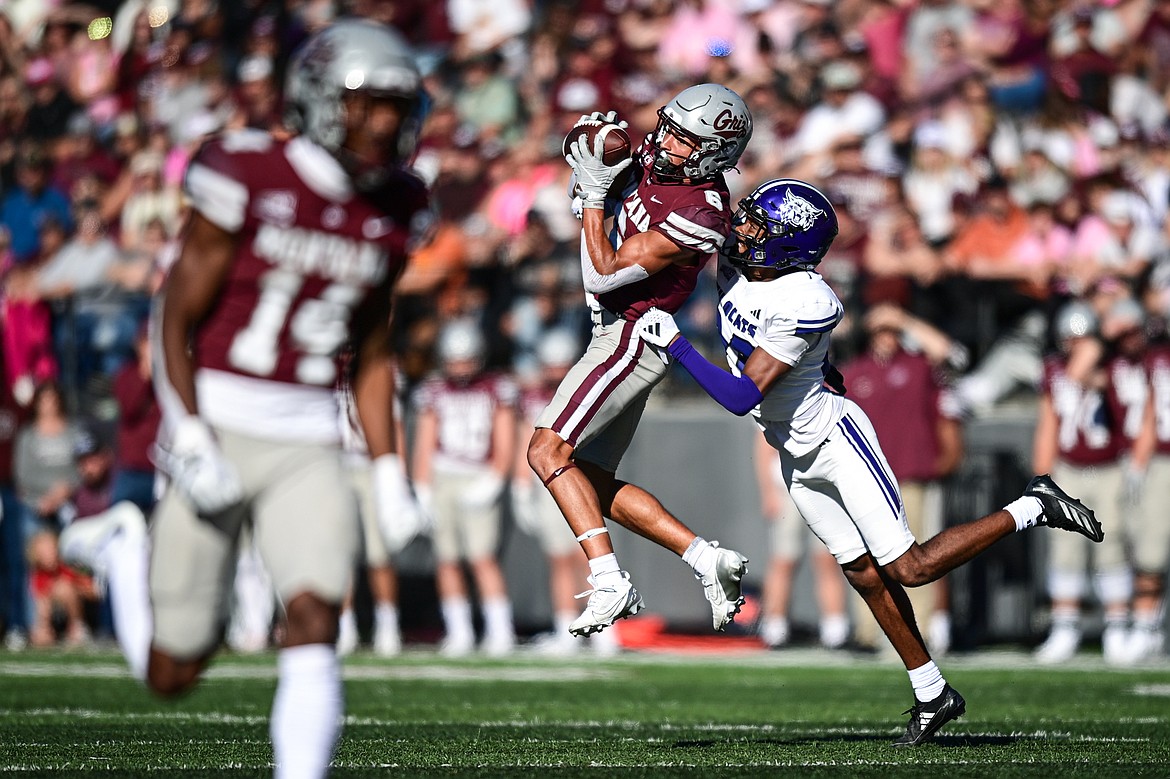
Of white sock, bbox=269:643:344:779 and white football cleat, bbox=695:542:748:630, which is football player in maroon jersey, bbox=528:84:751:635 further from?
white sock, bbox=269:643:344:779

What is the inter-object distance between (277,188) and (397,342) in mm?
8672

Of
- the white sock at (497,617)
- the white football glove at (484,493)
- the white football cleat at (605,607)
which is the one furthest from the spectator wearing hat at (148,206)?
the white football cleat at (605,607)

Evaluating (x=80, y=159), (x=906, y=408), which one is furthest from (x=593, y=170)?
(x=80, y=159)

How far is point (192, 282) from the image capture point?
4340 millimetres

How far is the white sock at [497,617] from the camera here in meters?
12.0

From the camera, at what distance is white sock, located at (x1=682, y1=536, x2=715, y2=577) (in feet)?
21.7

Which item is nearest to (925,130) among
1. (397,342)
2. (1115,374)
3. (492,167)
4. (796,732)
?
(1115,374)

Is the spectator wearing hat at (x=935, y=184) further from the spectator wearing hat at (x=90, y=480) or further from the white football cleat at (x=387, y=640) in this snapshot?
the spectator wearing hat at (x=90, y=480)

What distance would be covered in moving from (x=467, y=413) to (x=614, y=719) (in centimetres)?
490

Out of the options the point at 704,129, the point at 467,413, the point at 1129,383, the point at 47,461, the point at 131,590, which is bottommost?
the point at 47,461

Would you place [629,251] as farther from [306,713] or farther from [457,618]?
[457,618]

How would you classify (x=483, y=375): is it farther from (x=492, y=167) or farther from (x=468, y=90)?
(x=468, y=90)

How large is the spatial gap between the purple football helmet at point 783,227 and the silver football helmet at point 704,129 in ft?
0.65

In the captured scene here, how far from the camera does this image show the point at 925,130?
1256 centimetres
